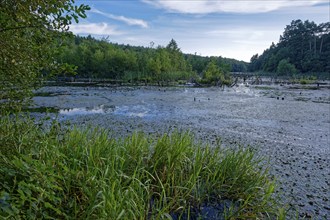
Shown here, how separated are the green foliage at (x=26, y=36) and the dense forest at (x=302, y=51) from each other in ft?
316

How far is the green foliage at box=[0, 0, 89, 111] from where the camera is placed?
2.96m

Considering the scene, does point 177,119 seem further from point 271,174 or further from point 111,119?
point 271,174

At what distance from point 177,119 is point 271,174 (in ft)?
29.0

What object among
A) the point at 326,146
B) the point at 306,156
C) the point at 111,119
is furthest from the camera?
the point at 111,119

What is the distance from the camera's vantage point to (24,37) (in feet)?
10.4

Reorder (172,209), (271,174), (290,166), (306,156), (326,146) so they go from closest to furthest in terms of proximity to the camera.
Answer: (172,209) < (271,174) < (290,166) < (306,156) < (326,146)

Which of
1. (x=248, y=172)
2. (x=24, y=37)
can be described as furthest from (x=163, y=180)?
(x=24, y=37)

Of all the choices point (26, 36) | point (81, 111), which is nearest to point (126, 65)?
point (81, 111)

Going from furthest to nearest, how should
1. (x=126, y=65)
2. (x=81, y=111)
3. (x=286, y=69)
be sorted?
(x=286, y=69), (x=126, y=65), (x=81, y=111)

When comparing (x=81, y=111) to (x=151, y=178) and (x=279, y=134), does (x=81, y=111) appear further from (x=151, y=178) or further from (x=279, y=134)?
(x=151, y=178)

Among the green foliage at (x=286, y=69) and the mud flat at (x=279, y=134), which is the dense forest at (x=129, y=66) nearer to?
the green foliage at (x=286, y=69)

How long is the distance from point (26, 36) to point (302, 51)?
116357 mm

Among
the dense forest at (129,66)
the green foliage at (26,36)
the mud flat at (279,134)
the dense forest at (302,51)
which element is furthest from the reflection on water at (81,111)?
the dense forest at (302,51)

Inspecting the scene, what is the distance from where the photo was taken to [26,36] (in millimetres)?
3193
